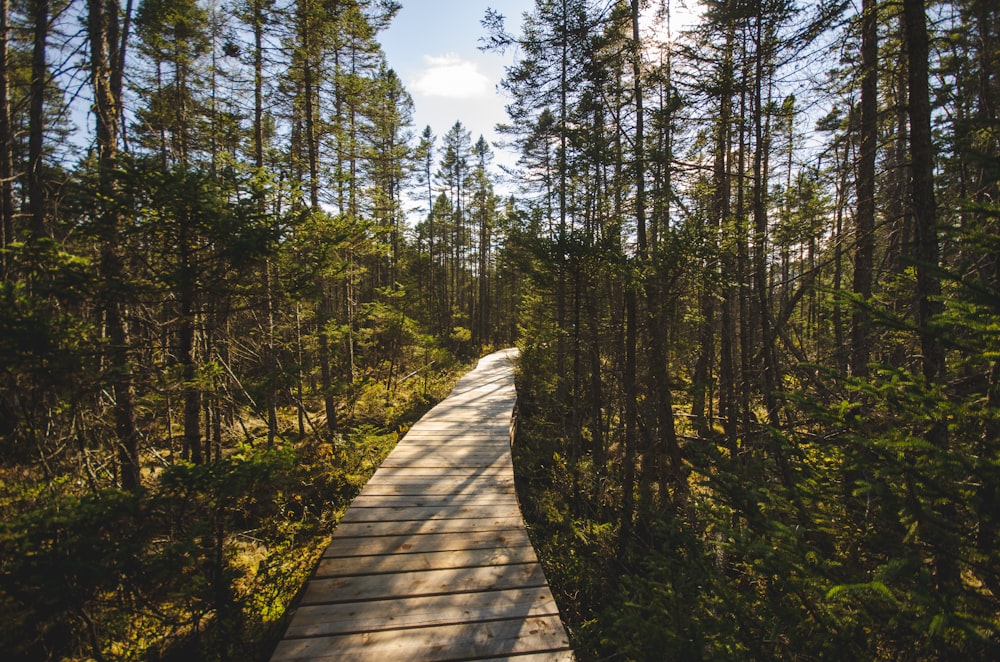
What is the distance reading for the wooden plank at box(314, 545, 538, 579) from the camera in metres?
3.73

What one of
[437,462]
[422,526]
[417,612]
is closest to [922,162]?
[417,612]

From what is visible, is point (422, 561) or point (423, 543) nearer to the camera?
point (422, 561)

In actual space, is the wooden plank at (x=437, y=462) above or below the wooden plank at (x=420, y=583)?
above

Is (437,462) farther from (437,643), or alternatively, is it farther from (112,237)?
(112,237)

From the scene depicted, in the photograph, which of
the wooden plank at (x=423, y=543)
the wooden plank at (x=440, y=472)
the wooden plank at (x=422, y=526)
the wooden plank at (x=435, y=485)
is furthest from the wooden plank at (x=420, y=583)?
the wooden plank at (x=440, y=472)

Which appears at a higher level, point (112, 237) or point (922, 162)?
point (922, 162)

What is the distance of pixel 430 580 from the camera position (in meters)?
3.65

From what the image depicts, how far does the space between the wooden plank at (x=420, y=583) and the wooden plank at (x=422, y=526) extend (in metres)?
0.69

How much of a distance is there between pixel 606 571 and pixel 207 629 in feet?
19.3

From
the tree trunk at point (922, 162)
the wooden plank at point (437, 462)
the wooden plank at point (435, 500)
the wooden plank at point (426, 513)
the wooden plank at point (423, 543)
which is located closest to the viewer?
the tree trunk at point (922, 162)

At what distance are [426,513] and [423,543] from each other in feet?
2.03

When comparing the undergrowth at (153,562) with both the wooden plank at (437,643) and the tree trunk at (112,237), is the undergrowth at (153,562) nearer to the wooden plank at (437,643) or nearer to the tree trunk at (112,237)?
the wooden plank at (437,643)

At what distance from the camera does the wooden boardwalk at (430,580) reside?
2908 mm

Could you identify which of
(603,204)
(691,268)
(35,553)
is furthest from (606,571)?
(603,204)
